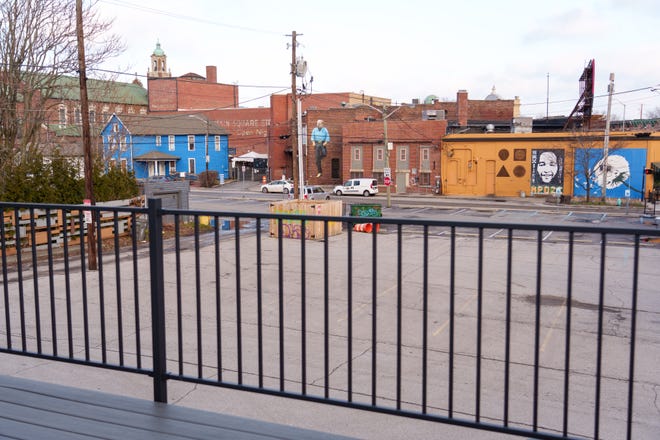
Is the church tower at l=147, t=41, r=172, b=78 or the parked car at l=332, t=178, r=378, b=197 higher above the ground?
the church tower at l=147, t=41, r=172, b=78

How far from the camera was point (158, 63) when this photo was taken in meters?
118

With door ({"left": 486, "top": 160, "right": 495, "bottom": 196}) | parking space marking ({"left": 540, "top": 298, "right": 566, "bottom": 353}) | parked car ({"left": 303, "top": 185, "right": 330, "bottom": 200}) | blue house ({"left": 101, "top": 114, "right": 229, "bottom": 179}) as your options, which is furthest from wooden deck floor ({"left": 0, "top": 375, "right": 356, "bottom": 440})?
blue house ({"left": 101, "top": 114, "right": 229, "bottom": 179})

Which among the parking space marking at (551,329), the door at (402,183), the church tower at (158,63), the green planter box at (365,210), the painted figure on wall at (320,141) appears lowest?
the parking space marking at (551,329)

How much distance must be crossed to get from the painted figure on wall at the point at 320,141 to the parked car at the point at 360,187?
32.9 ft

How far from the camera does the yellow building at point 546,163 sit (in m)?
48.4

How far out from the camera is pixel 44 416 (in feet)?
11.8

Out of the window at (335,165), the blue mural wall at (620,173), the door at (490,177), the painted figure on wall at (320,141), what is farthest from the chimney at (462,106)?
the blue mural wall at (620,173)

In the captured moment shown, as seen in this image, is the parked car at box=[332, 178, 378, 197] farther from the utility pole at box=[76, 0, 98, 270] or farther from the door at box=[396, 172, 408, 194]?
the utility pole at box=[76, 0, 98, 270]

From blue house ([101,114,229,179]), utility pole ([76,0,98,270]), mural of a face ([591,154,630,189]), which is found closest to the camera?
utility pole ([76,0,98,270])

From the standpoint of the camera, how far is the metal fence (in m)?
3.45

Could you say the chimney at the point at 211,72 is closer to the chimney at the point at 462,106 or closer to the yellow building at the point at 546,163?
the chimney at the point at 462,106

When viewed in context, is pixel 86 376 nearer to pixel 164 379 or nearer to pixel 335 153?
pixel 164 379

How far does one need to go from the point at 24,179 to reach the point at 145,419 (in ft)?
69.1

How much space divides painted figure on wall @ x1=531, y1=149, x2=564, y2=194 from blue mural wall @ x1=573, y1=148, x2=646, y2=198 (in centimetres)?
181
